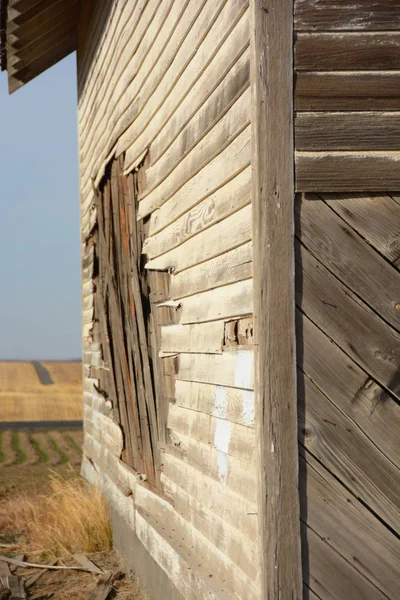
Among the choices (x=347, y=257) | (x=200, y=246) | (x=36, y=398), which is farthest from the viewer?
(x=36, y=398)

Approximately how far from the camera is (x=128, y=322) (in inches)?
310

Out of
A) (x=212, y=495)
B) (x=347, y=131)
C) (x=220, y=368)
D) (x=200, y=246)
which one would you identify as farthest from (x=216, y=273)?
(x=212, y=495)

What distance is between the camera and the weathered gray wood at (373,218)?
407 centimetres

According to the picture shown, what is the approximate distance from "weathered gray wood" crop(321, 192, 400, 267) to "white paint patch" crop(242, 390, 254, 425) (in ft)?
3.27

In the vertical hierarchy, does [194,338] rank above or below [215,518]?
above

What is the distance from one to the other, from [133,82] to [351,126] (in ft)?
11.5

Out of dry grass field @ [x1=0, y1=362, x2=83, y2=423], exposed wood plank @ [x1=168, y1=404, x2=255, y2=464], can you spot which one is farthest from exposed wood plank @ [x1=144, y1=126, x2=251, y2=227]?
dry grass field @ [x1=0, y1=362, x2=83, y2=423]

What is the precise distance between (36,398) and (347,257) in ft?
123

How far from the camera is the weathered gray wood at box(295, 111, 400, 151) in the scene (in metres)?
4.07

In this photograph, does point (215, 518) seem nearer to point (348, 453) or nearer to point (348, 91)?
point (348, 453)

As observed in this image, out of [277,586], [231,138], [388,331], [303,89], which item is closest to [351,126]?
[303,89]

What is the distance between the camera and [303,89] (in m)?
4.08

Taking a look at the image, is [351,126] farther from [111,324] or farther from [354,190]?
[111,324]

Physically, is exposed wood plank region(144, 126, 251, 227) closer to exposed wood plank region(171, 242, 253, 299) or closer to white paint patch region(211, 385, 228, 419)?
exposed wood plank region(171, 242, 253, 299)
